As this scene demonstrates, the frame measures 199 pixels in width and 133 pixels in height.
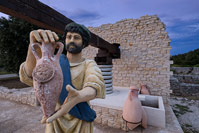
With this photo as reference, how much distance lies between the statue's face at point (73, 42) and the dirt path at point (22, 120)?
2.32m

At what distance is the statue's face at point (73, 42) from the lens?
1022 millimetres

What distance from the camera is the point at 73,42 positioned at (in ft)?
3.36

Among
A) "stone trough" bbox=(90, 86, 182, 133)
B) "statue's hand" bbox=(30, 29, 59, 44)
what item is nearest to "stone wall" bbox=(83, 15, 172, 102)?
"stone trough" bbox=(90, 86, 182, 133)

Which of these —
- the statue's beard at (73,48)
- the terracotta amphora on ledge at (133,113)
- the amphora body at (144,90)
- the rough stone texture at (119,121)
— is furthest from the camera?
the amphora body at (144,90)

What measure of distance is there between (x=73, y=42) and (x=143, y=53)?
13.6 ft

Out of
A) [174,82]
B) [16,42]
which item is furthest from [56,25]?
[174,82]

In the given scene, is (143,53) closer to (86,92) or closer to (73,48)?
(73,48)

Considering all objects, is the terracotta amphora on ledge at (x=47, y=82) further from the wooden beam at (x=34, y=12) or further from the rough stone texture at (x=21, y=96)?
the rough stone texture at (x=21, y=96)

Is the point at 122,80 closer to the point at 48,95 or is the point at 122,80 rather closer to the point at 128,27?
the point at 128,27

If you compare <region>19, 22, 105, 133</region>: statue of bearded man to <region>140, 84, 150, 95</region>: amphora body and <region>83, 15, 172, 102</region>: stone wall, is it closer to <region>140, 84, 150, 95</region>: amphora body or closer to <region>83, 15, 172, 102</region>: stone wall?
<region>140, 84, 150, 95</region>: amphora body

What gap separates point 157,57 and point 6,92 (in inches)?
279

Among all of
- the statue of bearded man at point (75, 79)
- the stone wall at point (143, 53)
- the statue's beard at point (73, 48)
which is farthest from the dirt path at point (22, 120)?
the stone wall at point (143, 53)

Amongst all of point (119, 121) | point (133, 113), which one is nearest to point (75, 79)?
point (133, 113)

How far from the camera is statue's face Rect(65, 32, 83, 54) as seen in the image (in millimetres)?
1022
